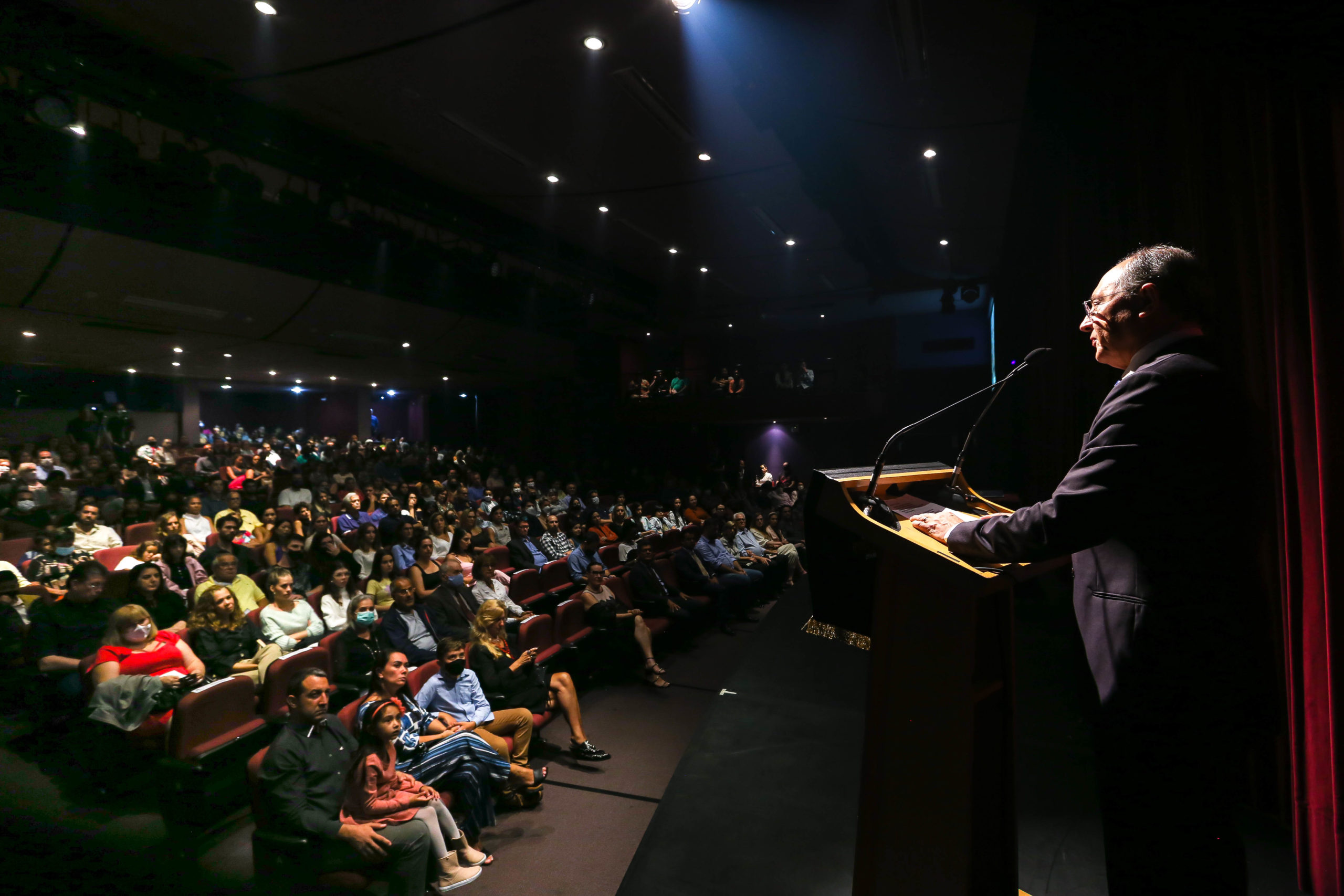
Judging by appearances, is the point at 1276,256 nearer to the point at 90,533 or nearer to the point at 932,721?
the point at 932,721

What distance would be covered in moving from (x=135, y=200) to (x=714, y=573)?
18.5 ft

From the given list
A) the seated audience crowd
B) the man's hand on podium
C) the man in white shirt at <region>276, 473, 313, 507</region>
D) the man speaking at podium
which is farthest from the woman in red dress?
the man in white shirt at <region>276, 473, 313, 507</region>

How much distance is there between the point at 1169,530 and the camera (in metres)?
0.94

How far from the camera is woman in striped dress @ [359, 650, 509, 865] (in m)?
2.62

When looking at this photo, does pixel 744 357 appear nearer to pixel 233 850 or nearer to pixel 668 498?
pixel 668 498

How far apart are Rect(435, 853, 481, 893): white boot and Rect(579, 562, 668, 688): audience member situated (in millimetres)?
2155

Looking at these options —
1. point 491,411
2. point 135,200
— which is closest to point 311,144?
point 135,200

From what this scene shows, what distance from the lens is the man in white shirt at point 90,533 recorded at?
468cm

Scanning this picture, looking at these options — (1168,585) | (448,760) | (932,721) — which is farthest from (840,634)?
(448,760)

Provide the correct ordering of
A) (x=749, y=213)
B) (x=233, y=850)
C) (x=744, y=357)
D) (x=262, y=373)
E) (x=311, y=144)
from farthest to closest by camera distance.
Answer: (x=744, y=357) < (x=262, y=373) < (x=749, y=213) < (x=311, y=144) < (x=233, y=850)

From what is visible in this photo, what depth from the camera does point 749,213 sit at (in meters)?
7.36

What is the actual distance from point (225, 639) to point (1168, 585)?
13.3 ft

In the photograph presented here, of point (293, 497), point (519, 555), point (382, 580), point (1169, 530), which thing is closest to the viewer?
point (1169, 530)

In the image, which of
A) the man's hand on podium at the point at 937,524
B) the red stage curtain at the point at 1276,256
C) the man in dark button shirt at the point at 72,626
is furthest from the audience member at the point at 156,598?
the red stage curtain at the point at 1276,256
